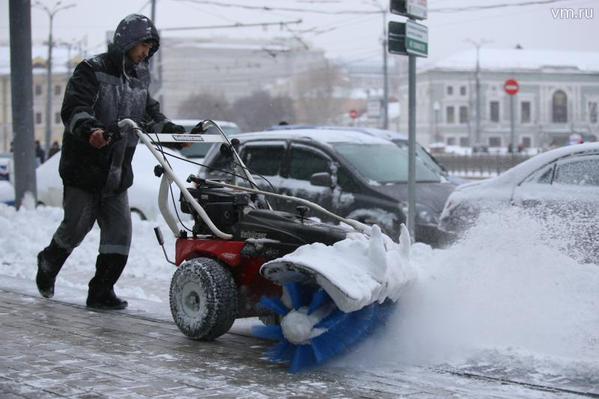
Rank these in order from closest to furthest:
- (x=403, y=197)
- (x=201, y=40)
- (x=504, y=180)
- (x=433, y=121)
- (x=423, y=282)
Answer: (x=423, y=282) < (x=504, y=180) < (x=403, y=197) < (x=433, y=121) < (x=201, y=40)

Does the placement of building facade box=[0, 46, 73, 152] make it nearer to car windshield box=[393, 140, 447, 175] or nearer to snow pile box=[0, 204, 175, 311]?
car windshield box=[393, 140, 447, 175]

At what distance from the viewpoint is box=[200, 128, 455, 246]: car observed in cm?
1063

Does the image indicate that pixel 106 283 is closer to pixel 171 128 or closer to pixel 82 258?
pixel 171 128

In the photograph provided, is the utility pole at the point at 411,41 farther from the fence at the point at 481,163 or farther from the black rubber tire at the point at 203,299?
the fence at the point at 481,163

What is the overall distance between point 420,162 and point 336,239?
24.6ft

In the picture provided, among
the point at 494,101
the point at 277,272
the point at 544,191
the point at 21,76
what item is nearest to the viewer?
the point at 277,272

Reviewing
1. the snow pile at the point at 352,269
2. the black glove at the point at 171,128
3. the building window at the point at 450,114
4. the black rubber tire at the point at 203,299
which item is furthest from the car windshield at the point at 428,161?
the building window at the point at 450,114

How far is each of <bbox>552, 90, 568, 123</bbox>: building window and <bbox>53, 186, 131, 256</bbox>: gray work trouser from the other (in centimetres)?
2704

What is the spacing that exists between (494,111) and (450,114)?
11.4 metres

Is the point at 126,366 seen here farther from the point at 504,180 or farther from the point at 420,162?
the point at 420,162

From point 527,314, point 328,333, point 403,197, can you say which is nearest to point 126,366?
point 328,333

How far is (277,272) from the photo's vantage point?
4.96 metres

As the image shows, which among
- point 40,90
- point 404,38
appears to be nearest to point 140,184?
point 404,38

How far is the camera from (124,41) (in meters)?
6.40
